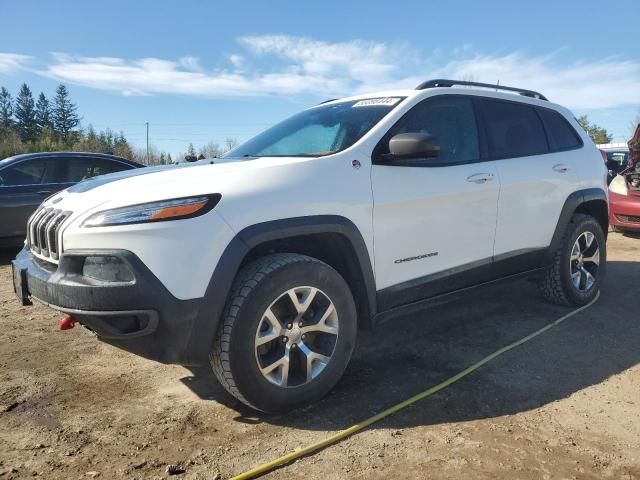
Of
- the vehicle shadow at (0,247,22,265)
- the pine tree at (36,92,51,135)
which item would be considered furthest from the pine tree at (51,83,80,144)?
the vehicle shadow at (0,247,22,265)

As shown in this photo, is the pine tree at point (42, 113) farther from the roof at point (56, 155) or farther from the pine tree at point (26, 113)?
the roof at point (56, 155)

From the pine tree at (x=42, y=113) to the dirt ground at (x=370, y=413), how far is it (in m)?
82.8

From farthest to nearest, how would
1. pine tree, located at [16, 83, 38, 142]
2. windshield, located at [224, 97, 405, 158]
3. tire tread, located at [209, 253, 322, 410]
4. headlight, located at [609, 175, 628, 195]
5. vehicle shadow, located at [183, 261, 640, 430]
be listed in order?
pine tree, located at [16, 83, 38, 142]
headlight, located at [609, 175, 628, 195]
windshield, located at [224, 97, 405, 158]
vehicle shadow, located at [183, 261, 640, 430]
tire tread, located at [209, 253, 322, 410]

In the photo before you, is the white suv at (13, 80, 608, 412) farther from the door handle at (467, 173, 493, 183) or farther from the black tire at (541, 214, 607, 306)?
the black tire at (541, 214, 607, 306)

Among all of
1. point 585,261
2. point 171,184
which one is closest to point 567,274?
point 585,261

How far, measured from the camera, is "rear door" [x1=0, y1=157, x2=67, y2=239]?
22.5ft

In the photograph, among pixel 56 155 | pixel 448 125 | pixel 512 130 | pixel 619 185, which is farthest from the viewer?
pixel 619 185

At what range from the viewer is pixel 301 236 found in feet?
9.30

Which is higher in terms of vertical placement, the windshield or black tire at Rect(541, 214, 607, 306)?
the windshield

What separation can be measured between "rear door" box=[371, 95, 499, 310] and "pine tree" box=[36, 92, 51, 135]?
273ft

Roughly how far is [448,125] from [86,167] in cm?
585

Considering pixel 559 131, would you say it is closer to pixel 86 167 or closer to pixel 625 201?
pixel 625 201

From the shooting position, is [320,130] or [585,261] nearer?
[320,130]

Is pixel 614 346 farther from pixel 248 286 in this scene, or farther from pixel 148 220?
pixel 148 220
